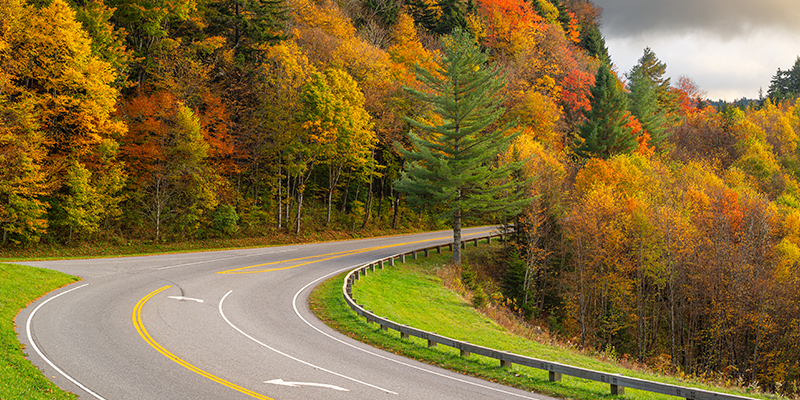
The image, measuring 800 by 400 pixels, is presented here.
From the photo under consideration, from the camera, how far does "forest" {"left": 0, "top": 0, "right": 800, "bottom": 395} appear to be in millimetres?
28156

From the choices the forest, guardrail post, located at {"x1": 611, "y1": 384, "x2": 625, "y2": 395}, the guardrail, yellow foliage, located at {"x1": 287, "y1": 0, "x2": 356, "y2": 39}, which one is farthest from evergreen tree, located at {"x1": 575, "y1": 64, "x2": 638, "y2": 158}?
guardrail post, located at {"x1": 611, "y1": 384, "x2": 625, "y2": 395}

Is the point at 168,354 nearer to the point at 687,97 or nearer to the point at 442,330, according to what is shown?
the point at 442,330

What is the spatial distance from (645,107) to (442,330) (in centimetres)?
5050

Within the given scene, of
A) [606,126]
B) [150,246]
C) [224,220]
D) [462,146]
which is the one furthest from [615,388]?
[606,126]

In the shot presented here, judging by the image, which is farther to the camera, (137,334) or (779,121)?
(779,121)

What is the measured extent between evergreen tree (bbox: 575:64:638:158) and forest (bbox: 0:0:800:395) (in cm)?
23

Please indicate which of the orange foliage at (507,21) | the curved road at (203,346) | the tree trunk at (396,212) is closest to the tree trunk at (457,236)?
the curved road at (203,346)

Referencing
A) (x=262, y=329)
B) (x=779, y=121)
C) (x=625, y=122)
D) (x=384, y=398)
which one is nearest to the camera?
(x=384, y=398)

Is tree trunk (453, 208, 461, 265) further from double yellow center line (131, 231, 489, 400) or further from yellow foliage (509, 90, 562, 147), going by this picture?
yellow foliage (509, 90, 562, 147)

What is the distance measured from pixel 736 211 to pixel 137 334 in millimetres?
44098

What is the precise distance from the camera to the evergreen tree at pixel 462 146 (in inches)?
1291

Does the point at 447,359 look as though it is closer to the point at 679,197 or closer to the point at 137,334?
the point at 137,334

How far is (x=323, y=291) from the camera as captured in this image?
2312 centimetres

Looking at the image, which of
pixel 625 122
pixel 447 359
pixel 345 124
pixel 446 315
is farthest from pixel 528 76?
pixel 447 359
